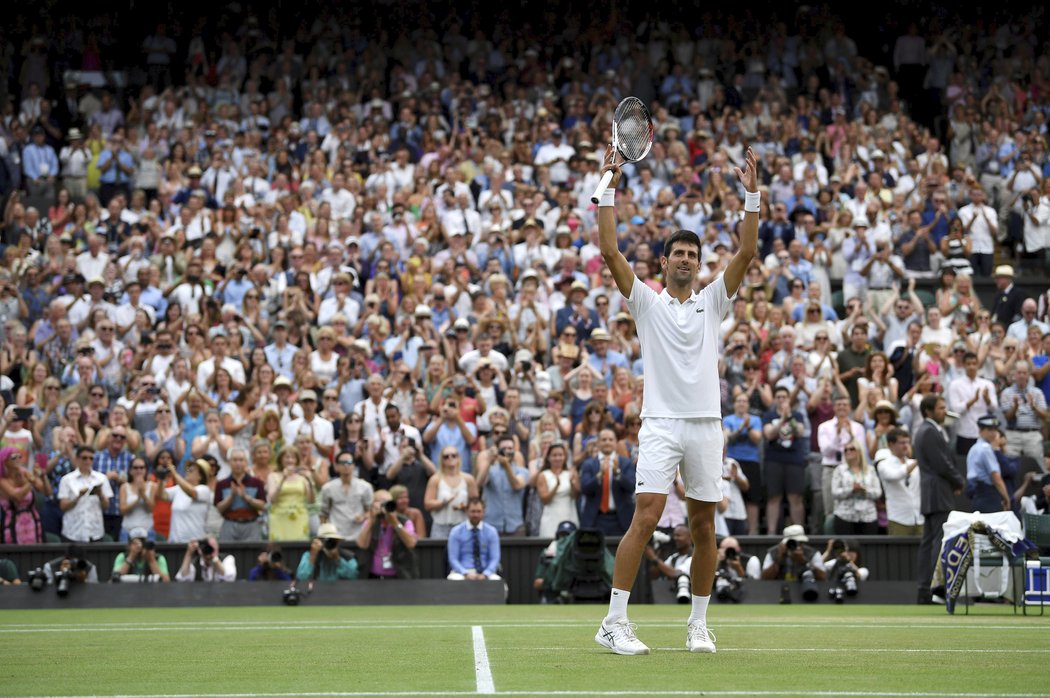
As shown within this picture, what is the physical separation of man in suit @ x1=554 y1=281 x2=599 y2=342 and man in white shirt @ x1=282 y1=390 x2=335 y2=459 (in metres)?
3.67

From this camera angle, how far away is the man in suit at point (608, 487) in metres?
18.0

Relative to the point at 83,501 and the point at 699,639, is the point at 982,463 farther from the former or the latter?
the point at 83,501

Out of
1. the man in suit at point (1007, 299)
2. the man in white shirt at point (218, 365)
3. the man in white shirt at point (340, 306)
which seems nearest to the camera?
the man in white shirt at point (218, 365)

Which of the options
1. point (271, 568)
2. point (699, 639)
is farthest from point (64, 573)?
point (699, 639)

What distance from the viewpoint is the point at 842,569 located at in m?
16.8

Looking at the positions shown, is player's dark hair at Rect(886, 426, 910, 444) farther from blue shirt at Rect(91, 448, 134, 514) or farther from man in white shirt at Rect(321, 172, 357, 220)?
man in white shirt at Rect(321, 172, 357, 220)

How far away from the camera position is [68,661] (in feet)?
27.5

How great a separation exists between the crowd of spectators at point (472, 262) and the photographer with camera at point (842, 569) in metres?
0.82

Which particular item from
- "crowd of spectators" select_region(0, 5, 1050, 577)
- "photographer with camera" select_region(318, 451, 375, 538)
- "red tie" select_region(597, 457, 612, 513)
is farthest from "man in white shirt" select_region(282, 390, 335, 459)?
"red tie" select_region(597, 457, 612, 513)

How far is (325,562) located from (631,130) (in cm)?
918

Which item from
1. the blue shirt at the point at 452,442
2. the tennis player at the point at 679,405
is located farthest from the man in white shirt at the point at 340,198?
the tennis player at the point at 679,405

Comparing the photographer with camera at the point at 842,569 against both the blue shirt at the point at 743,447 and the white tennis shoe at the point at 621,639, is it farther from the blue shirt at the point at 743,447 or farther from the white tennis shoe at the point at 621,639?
the white tennis shoe at the point at 621,639

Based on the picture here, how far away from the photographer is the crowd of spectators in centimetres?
1848

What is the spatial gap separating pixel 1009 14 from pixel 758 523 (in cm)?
1682
